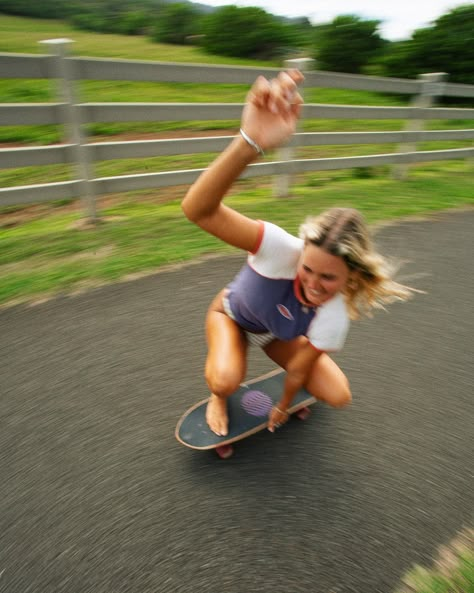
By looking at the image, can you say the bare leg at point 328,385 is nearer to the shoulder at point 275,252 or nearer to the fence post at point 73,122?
the shoulder at point 275,252

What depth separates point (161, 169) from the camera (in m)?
5.91

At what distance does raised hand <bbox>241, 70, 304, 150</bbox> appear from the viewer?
1288mm

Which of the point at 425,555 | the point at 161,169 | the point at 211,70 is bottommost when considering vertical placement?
the point at 425,555

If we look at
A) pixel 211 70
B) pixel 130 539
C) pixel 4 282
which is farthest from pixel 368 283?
pixel 211 70

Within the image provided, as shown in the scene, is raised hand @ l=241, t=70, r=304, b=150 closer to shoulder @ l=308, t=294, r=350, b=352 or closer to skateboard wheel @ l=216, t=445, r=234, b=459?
shoulder @ l=308, t=294, r=350, b=352

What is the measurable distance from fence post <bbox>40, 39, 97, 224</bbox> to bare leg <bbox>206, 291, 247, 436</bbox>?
92.5 inches

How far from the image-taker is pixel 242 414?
212cm

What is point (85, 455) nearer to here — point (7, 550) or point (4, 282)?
point (7, 550)

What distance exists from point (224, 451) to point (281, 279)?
82 centimetres

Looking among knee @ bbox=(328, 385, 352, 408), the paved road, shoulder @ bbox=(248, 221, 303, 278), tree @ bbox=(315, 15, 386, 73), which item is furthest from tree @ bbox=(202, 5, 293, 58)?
knee @ bbox=(328, 385, 352, 408)

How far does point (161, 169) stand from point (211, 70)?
188 cm

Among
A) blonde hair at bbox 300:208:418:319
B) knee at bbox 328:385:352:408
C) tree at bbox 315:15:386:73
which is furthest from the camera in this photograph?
tree at bbox 315:15:386:73

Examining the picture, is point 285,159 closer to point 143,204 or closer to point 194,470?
point 143,204

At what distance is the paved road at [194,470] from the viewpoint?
153cm
